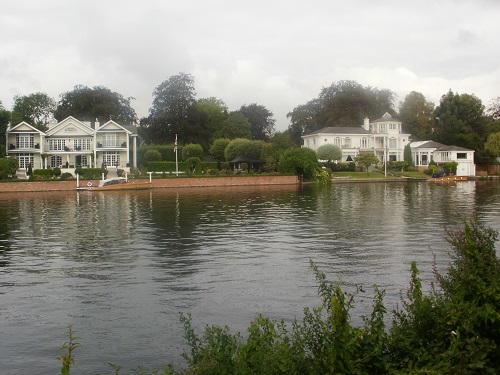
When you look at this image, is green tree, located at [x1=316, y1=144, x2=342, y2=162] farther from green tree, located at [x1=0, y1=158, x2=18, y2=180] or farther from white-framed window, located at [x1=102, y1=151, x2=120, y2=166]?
green tree, located at [x1=0, y1=158, x2=18, y2=180]

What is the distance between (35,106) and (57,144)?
36.4 m

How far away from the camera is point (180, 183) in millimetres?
67875

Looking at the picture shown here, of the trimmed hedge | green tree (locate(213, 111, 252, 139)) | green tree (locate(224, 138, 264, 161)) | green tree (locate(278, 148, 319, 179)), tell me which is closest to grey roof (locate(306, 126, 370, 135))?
green tree (locate(213, 111, 252, 139))

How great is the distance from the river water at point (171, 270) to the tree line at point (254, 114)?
54.6 meters

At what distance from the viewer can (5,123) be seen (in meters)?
82.6

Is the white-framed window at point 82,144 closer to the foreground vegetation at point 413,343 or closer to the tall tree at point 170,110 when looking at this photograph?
the tall tree at point 170,110

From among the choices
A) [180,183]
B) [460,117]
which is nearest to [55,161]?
[180,183]

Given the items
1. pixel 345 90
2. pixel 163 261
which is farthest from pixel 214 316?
pixel 345 90

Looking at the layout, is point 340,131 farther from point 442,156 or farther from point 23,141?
point 23,141

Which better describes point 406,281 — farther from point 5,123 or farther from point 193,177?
point 5,123

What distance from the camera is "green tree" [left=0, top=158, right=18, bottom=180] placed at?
216ft

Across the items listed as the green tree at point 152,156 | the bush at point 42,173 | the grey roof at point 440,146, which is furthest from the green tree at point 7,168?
the grey roof at point 440,146

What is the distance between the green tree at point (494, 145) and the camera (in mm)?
91062

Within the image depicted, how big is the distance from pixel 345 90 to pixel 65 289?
111m
